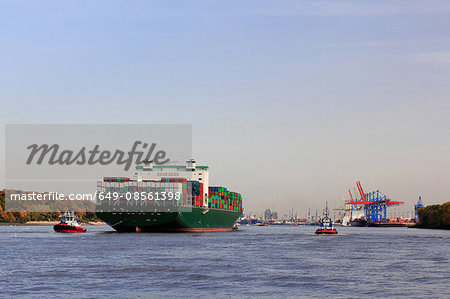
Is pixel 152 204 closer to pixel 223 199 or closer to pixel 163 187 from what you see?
pixel 163 187

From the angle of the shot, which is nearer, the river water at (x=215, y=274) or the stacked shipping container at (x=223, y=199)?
the river water at (x=215, y=274)

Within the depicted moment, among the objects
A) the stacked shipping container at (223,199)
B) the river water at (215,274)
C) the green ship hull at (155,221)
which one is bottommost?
the river water at (215,274)

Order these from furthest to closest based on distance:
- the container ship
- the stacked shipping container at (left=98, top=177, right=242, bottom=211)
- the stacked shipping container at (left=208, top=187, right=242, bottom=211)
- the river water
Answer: the stacked shipping container at (left=208, top=187, right=242, bottom=211), the stacked shipping container at (left=98, top=177, right=242, bottom=211), the container ship, the river water

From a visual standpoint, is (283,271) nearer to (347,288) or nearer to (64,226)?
(347,288)

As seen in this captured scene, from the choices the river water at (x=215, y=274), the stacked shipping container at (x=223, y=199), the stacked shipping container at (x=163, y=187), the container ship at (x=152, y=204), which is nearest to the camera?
the river water at (x=215, y=274)

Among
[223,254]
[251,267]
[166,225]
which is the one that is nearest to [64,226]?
[166,225]

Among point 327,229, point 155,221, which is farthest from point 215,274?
point 327,229

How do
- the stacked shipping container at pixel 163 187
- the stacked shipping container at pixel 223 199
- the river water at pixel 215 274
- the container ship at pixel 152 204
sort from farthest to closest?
the stacked shipping container at pixel 223 199 < the stacked shipping container at pixel 163 187 < the container ship at pixel 152 204 < the river water at pixel 215 274

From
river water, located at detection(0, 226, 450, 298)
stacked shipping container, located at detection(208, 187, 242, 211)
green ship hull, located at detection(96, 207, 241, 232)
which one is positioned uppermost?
stacked shipping container, located at detection(208, 187, 242, 211)

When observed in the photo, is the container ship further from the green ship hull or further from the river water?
the river water

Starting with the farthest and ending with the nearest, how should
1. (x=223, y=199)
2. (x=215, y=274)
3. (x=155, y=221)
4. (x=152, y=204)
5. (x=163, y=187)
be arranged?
(x=223, y=199) < (x=163, y=187) < (x=155, y=221) < (x=152, y=204) < (x=215, y=274)

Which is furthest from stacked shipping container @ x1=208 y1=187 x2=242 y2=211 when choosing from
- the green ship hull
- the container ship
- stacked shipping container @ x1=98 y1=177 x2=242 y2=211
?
the green ship hull

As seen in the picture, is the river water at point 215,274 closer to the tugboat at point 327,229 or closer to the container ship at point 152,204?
the container ship at point 152,204

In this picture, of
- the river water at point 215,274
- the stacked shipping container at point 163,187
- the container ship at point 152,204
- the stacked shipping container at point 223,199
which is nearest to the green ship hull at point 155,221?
the container ship at point 152,204
